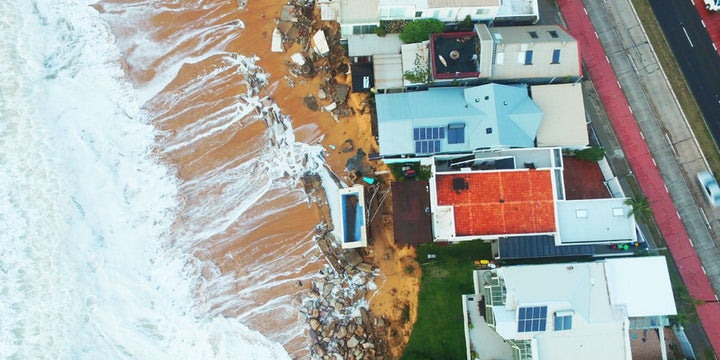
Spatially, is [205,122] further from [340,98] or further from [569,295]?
[569,295]

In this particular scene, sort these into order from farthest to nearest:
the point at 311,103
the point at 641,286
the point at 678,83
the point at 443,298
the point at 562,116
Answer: the point at 311,103, the point at 678,83, the point at 443,298, the point at 562,116, the point at 641,286

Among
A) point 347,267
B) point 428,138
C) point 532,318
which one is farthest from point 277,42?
point 532,318

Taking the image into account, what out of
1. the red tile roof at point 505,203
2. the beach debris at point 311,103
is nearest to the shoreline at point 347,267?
the beach debris at point 311,103

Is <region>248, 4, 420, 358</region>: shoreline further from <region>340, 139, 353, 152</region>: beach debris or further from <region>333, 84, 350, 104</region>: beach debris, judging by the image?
<region>333, 84, 350, 104</region>: beach debris

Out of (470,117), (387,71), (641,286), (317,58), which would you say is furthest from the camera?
(317,58)

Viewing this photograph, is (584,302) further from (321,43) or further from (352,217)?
(321,43)

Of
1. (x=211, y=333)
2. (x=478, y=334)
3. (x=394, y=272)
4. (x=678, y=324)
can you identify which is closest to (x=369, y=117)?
(x=394, y=272)

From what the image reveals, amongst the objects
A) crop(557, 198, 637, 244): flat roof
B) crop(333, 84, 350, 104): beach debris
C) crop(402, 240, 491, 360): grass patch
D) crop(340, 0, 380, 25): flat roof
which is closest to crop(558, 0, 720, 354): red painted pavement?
crop(557, 198, 637, 244): flat roof

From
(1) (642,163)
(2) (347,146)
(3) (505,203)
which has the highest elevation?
(2) (347,146)
